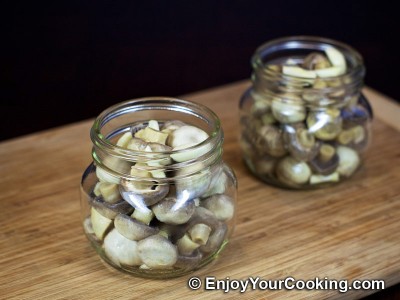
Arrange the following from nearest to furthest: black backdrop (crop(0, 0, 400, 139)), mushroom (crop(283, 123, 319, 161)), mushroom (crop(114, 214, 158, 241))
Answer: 1. mushroom (crop(114, 214, 158, 241))
2. mushroom (crop(283, 123, 319, 161))
3. black backdrop (crop(0, 0, 400, 139))

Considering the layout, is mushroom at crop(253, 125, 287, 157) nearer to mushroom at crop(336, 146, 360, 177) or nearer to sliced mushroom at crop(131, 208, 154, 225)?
mushroom at crop(336, 146, 360, 177)

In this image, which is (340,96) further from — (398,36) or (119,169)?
(398,36)

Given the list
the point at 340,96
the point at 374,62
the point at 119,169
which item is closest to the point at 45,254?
the point at 119,169

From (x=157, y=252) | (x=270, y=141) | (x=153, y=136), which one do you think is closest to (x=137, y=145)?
(x=153, y=136)

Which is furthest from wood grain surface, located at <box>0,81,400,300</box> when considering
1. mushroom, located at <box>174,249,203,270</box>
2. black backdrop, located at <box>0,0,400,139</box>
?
black backdrop, located at <box>0,0,400,139</box>

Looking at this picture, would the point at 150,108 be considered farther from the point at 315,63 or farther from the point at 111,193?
the point at 315,63

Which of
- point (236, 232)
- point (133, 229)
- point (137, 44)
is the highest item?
A: point (133, 229)

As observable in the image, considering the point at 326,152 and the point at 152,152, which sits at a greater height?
the point at 152,152

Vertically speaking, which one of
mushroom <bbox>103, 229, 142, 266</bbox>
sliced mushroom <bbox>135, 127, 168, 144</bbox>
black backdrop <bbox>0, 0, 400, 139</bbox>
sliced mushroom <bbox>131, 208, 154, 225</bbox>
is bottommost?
black backdrop <bbox>0, 0, 400, 139</bbox>
